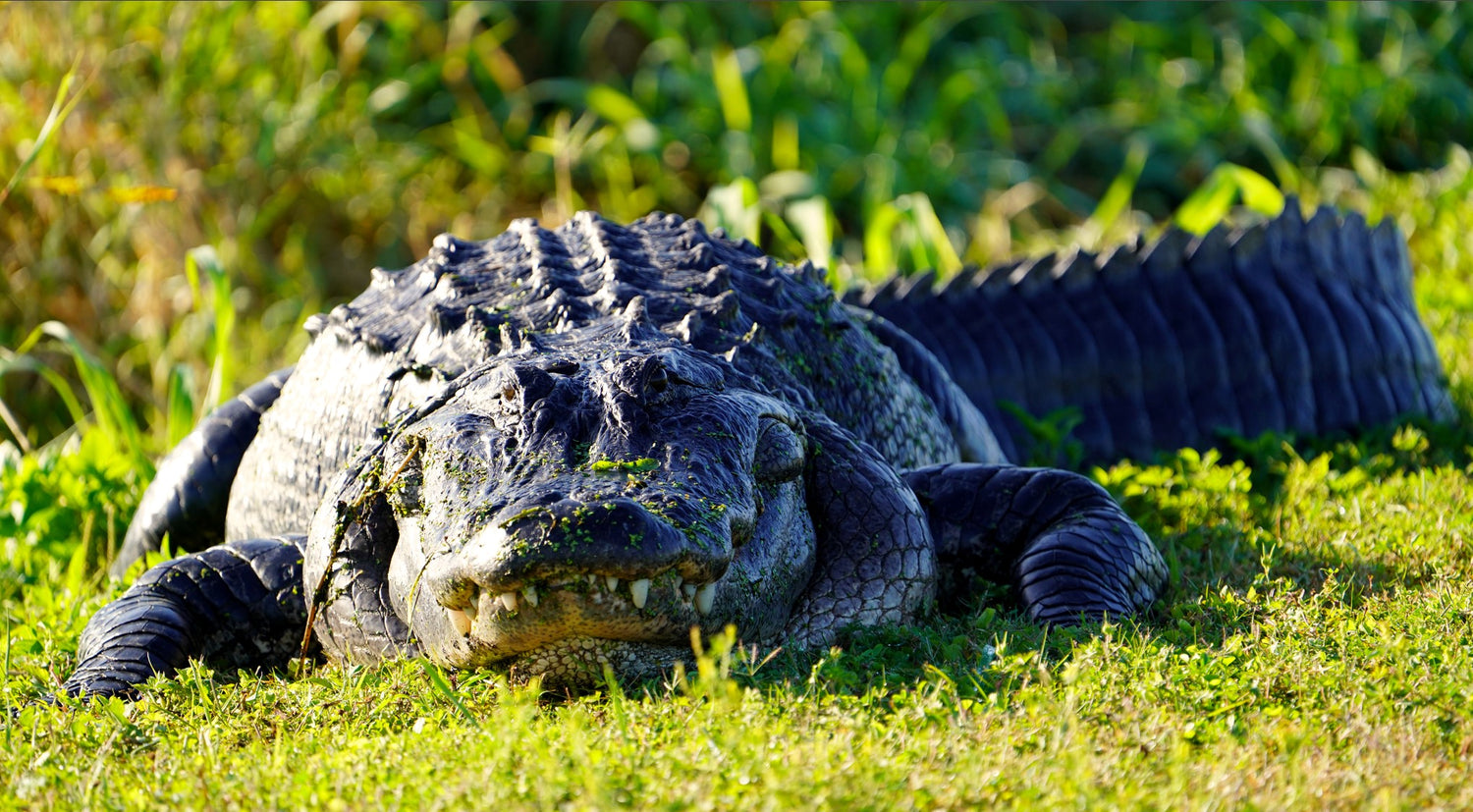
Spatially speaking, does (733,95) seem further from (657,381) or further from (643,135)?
(657,381)

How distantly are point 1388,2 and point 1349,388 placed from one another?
5526 mm

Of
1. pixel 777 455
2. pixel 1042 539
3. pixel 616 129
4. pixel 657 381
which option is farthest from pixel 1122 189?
pixel 657 381

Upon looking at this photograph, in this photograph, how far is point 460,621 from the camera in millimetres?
2475

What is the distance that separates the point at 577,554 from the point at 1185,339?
329cm

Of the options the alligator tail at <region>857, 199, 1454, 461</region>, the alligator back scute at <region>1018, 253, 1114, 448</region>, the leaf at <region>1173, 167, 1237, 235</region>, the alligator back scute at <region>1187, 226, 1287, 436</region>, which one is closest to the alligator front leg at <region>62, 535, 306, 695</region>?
the alligator tail at <region>857, 199, 1454, 461</region>

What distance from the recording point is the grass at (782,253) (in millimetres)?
2213

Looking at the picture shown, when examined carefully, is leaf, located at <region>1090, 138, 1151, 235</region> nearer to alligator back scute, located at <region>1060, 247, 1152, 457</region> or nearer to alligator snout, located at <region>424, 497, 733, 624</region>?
alligator back scute, located at <region>1060, 247, 1152, 457</region>

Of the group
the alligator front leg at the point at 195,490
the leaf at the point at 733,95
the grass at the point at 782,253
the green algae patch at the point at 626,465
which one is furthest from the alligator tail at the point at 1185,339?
the leaf at the point at 733,95

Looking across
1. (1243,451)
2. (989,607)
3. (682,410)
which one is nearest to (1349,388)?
(1243,451)

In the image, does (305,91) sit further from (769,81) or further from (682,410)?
(682,410)

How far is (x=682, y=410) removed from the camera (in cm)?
274

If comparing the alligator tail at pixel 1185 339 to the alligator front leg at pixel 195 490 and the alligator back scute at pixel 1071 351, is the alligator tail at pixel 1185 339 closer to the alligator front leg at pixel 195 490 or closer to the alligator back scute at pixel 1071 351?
the alligator back scute at pixel 1071 351

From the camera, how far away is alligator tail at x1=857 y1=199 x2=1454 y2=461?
480 cm

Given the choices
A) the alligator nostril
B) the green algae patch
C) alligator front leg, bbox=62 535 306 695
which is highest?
the alligator nostril
